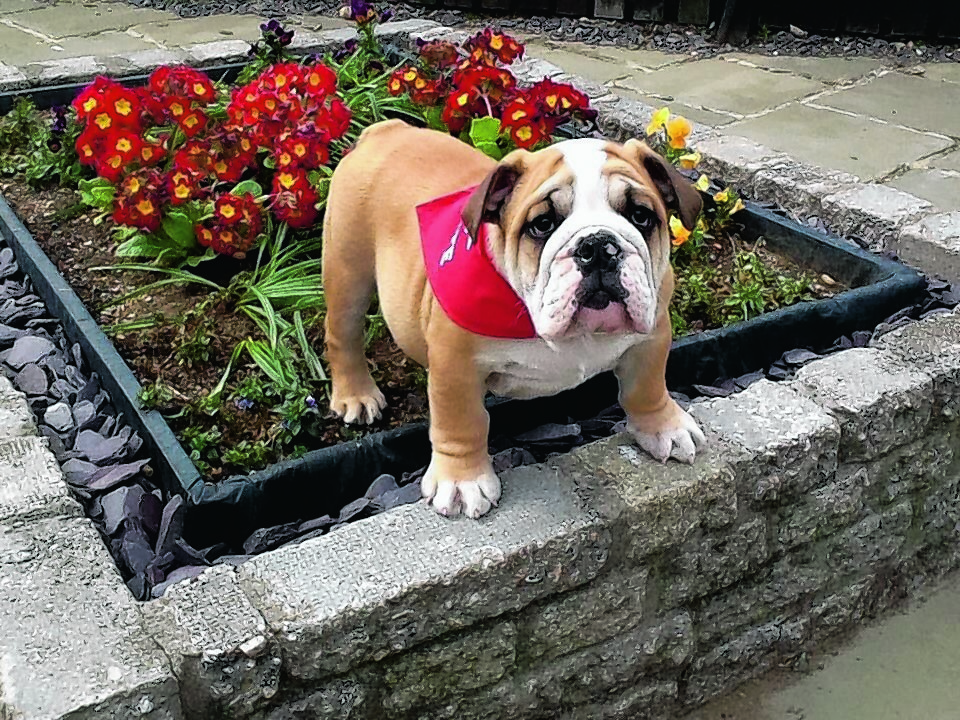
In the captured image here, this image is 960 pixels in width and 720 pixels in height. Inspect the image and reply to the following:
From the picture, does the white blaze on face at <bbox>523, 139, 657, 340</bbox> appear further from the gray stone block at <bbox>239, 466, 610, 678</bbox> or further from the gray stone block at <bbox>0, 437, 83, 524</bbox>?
the gray stone block at <bbox>0, 437, 83, 524</bbox>

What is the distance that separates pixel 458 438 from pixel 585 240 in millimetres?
471

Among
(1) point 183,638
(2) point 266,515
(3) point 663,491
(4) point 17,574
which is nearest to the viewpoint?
(1) point 183,638

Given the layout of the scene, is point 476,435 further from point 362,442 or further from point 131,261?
point 131,261

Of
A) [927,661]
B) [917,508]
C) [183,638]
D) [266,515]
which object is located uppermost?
[183,638]

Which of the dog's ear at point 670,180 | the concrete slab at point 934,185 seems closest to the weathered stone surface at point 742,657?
the dog's ear at point 670,180

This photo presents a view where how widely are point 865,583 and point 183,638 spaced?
4.76 ft

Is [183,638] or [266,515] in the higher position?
[183,638]

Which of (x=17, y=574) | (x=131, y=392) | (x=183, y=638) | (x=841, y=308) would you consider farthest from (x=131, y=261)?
(x=841, y=308)

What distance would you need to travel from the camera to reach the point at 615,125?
12.2 feet

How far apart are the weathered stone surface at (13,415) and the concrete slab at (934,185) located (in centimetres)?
279

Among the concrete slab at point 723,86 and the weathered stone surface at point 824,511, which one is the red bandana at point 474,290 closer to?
the weathered stone surface at point 824,511

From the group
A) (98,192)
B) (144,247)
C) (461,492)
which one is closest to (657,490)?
Answer: (461,492)

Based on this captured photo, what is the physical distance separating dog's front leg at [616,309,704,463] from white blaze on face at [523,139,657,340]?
29 centimetres

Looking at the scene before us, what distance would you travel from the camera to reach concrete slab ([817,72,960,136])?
4.41 m
